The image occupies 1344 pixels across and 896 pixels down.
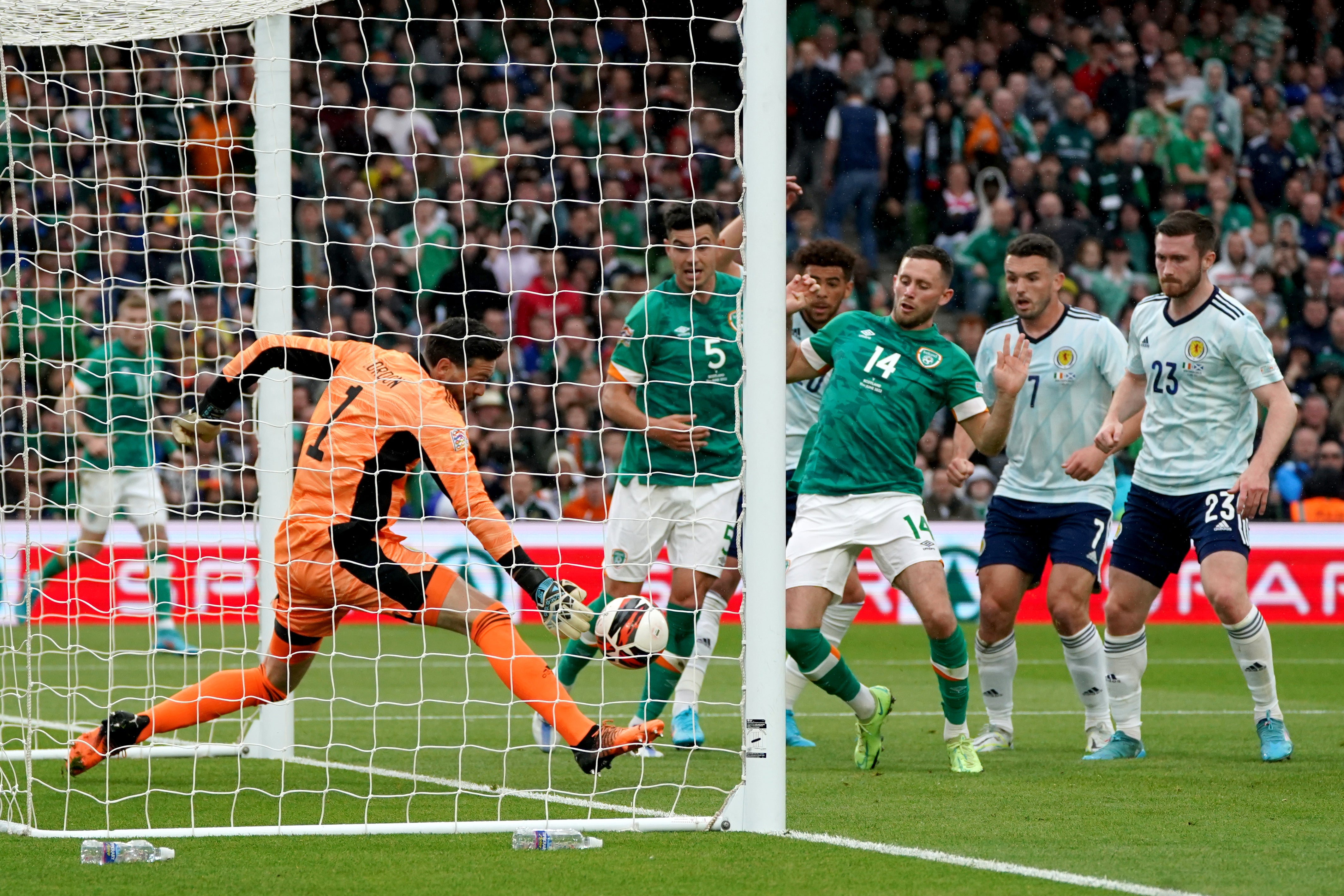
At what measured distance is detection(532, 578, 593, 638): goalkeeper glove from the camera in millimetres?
5168

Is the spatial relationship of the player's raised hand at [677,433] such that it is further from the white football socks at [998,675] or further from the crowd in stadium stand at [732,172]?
the crowd in stadium stand at [732,172]

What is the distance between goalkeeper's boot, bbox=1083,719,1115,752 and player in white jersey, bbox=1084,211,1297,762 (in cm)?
12

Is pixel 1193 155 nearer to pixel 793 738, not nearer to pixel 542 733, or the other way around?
pixel 793 738

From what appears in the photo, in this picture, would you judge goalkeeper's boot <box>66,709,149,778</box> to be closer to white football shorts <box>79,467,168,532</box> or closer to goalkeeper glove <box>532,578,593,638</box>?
goalkeeper glove <box>532,578,593,638</box>

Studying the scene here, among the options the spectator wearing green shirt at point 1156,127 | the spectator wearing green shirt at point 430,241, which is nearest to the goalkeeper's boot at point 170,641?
the spectator wearing green shirt at point 430,241

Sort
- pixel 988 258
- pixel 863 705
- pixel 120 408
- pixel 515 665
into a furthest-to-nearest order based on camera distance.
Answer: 1. pixel 988 258
2. pixel 120 408
3. pixel 863 705
4. pixel 515 665

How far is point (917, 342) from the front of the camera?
6.72m

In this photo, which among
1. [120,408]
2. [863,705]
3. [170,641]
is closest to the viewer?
[863,705]

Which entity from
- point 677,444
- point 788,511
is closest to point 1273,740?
point 788,511

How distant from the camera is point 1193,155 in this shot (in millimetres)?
18594

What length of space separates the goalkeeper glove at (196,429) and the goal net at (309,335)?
15.1 inches

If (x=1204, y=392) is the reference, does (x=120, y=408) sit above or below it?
below

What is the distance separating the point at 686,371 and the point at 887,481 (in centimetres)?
136

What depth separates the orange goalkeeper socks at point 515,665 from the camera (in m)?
5.57
